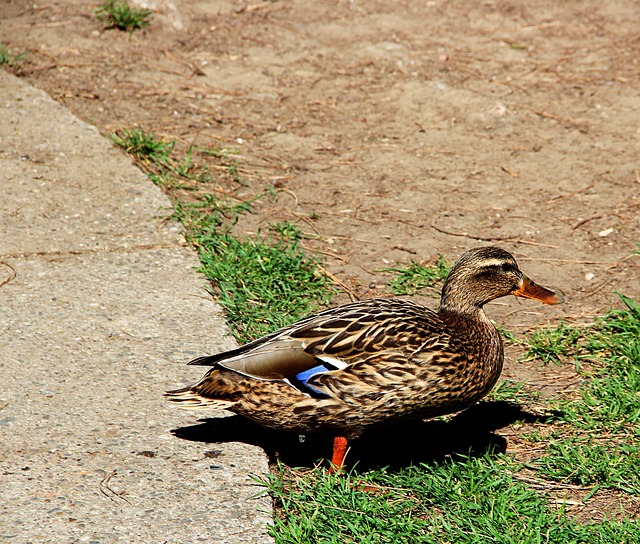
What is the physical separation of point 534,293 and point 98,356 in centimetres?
216

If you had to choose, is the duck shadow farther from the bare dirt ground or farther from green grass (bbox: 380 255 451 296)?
green grass (bbox: 380 255 451 296)

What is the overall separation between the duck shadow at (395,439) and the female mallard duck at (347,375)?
0.26m

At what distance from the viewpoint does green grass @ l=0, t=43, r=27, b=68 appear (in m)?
7.62

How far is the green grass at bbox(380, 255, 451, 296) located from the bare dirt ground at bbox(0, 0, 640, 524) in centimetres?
12

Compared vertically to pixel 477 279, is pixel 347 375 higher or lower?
lower

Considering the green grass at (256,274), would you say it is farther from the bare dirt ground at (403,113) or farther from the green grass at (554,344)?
the green grass at (554,344)

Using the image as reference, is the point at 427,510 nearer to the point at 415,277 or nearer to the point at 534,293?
the point at 534,293

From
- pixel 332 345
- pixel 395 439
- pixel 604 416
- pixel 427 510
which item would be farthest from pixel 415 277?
pixel 427 510

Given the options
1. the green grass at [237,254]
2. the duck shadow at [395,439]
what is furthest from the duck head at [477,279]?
the green grass at [237,254]

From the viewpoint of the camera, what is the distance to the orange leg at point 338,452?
4.13m

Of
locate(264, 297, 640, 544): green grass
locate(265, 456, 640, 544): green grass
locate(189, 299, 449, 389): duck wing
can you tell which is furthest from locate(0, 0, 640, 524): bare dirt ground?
locate(189, 299, 449, 389): duck wing

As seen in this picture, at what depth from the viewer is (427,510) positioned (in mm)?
3986

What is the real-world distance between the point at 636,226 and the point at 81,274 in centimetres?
357

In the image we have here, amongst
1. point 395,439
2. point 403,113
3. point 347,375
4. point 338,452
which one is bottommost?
point 395,439
